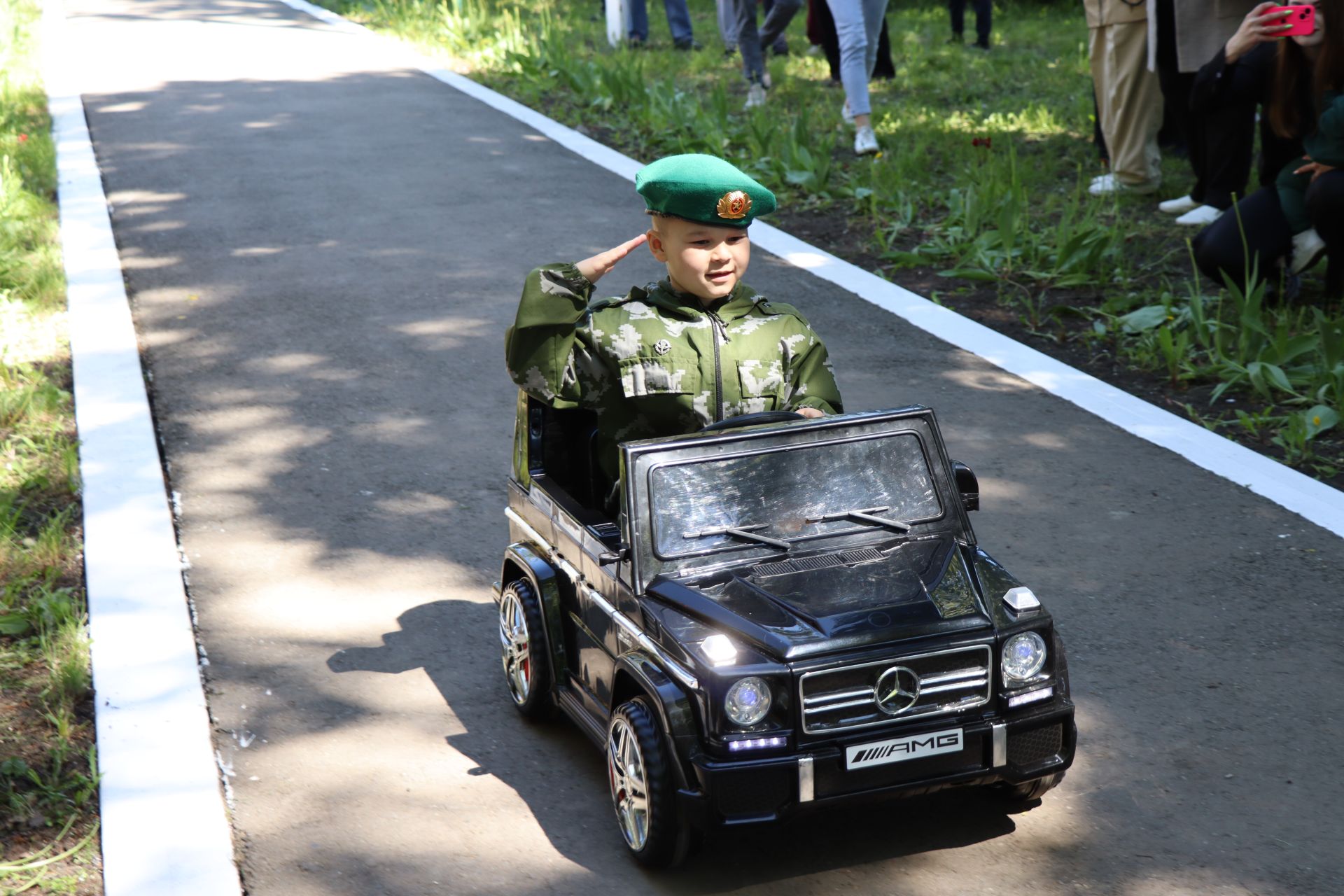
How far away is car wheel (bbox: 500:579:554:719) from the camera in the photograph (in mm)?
A: 3906

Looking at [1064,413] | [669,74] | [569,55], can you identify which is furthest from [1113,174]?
[569,55]

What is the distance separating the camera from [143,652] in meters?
4.46

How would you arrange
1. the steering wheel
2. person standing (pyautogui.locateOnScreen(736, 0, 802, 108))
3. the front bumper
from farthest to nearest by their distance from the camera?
person standing (pyautogui.locateOnScreen(736, 0, 802, 108)), the steering wheel, the front bumper

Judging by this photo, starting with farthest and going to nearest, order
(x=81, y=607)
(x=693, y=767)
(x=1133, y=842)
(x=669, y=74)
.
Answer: (x=669, y=74)
(x=81, y=607)
(x=1133, y=842)
(x=693, y=767)

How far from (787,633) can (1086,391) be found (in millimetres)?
3850

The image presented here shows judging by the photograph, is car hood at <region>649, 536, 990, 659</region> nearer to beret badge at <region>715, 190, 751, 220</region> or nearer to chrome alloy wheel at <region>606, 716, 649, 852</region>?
chrome alloy wheel at <region>606, 716, 649, 852</region>

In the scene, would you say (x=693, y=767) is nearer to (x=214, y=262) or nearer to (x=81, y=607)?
(x=81, y=607)

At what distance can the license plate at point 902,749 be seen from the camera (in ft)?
10.1

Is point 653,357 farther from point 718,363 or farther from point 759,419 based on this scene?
point 759,419

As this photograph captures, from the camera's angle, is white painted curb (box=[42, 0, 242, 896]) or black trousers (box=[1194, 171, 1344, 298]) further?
black trousers (box=[1194, 171, 1344, 298])

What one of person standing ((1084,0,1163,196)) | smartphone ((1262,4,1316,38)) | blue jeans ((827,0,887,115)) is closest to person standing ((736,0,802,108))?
blue jeans ((827,0,887,115))

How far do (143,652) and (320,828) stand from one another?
1.18m

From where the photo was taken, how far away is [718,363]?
3.91 m

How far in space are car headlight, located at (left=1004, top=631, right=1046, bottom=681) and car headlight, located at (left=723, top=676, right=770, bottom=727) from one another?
1.85ft
